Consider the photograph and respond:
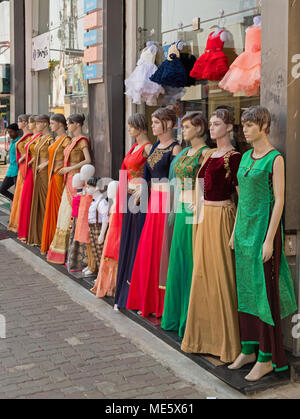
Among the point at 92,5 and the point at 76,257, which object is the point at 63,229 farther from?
the point at 92,5

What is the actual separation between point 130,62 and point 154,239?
266cm

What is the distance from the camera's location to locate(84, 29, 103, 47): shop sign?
695 centimetres

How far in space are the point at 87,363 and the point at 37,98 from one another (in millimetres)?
7349

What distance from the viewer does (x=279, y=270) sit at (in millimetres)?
3877

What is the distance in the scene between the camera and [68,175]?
7.21 m

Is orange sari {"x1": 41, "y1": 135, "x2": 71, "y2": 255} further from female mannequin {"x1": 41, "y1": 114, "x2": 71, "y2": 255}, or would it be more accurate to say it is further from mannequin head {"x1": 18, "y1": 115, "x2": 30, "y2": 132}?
mannequin head {"x1": 18, "y1": 115, "x2": 30, "y2": 132}

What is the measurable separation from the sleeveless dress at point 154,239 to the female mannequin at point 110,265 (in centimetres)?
66

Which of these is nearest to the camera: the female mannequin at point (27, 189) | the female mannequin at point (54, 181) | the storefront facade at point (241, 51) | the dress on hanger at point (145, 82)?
the storefront facade at point (241, 51)

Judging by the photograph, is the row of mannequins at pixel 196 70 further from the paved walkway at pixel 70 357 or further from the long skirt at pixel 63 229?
the paved walkway at pixel 70 357

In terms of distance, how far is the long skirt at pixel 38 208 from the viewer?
8203 mm

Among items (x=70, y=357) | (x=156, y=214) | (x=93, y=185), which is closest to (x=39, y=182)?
(x=93, y=185)

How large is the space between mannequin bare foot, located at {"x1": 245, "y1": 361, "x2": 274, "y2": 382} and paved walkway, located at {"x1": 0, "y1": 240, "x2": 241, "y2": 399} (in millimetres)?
283

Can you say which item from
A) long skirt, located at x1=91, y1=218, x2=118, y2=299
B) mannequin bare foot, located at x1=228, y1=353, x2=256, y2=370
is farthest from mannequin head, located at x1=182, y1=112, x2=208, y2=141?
mannequin bare foot, located at x1=228, y1=353, x2=256, y2=370

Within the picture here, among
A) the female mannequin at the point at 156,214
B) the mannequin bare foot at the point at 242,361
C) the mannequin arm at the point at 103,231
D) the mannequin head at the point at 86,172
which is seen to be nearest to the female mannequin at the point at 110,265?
the mannequin arm at the point at 103,231
